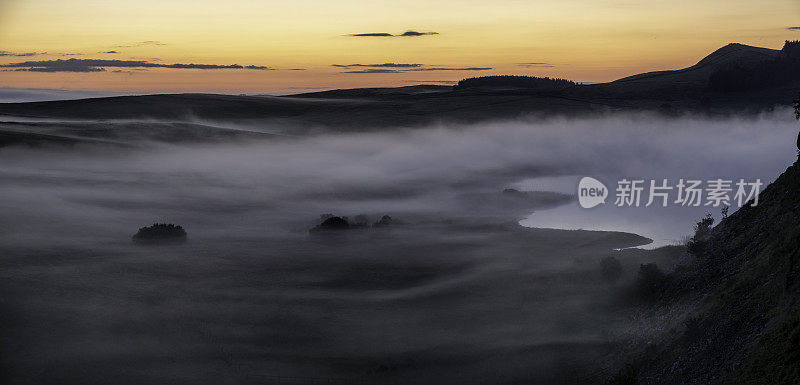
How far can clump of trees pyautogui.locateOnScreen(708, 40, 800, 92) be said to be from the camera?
156000mm

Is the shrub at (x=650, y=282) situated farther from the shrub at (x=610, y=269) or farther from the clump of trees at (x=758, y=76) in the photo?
the clump of trees at (x=758, y=76)

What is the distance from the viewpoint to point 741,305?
682 inches

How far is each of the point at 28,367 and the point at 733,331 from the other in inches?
947

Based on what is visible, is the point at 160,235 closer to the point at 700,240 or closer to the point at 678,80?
the point at 700,240

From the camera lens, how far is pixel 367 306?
34062 millimetres

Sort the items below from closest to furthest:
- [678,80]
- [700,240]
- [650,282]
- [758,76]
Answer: [650,282] < [700,240] < [758,76] < [678,80]

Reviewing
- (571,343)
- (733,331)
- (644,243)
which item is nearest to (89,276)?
(571,343)

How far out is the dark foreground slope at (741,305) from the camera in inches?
541

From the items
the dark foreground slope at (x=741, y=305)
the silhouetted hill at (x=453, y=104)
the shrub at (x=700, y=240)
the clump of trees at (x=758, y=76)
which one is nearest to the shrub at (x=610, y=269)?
the shrub at (x=700, y=240)

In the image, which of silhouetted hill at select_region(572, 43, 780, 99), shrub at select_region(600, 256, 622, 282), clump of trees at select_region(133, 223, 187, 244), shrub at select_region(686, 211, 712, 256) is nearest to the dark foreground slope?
shrub at select_region(686, 211, 712, 256)

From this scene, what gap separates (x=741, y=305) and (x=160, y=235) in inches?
1917

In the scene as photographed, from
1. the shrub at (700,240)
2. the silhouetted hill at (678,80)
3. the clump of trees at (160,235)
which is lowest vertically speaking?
the clump of trees at (160,235)

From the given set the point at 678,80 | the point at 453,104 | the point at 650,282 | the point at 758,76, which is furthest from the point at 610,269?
the point at 678,80

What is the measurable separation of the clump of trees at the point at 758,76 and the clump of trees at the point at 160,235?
138 m
